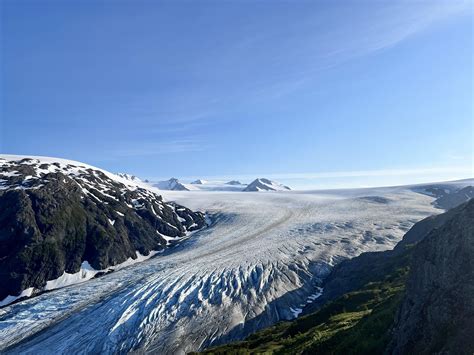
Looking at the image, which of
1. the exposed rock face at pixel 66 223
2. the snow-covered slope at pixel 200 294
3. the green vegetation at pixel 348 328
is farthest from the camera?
the exposed rock face at pixel 66 223

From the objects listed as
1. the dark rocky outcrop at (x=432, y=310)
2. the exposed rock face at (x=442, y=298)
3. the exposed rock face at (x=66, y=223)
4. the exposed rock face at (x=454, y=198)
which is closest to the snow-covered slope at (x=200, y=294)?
the exposed rock face at (x=66, y=223)

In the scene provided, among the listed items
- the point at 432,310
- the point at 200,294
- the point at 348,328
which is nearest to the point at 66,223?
the point at 200,294

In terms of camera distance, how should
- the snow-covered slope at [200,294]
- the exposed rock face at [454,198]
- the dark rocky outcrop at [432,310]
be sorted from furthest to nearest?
1. the exposed rock face at [454,198]
2. the snow-covered slope at [200,294]
3. the dark rocky outcrop at [432,310]

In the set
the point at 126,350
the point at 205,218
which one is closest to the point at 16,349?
the point at 126,350

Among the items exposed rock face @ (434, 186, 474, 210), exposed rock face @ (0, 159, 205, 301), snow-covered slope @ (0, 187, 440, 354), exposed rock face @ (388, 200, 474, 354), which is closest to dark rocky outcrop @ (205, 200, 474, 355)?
exposed rock face @ (388, 200, 474, 354)

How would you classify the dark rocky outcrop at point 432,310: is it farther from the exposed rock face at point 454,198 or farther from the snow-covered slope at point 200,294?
the exposed rock face at point 454,198

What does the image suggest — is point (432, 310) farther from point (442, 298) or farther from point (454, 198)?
point (454, 198)

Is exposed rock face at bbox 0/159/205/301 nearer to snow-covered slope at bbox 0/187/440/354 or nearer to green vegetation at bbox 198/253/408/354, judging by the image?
snow-covered slope at bbox 0/187/440/354
